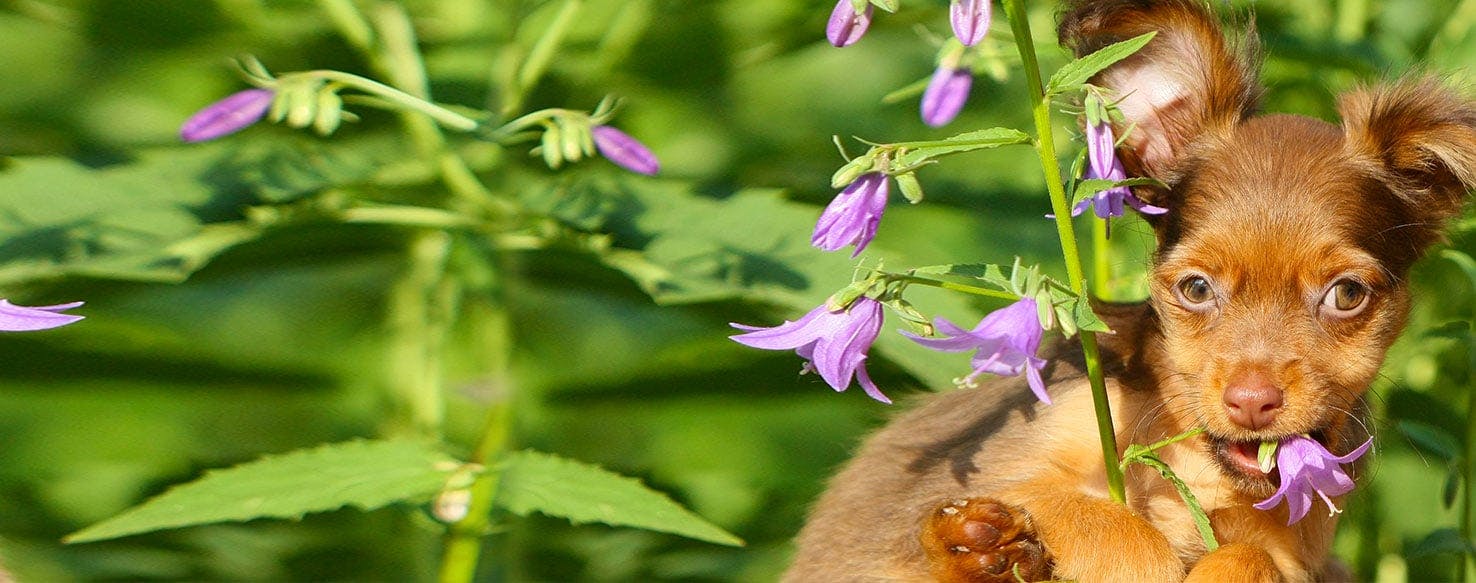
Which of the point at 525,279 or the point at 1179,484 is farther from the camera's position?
the point at 525,279

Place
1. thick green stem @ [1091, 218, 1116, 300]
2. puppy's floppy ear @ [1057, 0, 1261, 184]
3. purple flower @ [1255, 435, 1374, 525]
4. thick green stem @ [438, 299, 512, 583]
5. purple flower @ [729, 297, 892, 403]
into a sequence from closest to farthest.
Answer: purple flower @ [729, 297, 892, 403] → purple flower @ [1255, 435, 1374, 525] → puppy's floppy ear @ [1057, 0, 1261, 184] → thick green stem @ [438, 299, 512, 583] → thick green stem @ [1091, 218, 1116, 300]

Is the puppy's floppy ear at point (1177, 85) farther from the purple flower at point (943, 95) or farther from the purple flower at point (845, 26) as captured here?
the purple flower at point (845, 26)

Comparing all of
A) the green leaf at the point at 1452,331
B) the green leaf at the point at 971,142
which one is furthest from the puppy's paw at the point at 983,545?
the green leaf at the point at 1452,331

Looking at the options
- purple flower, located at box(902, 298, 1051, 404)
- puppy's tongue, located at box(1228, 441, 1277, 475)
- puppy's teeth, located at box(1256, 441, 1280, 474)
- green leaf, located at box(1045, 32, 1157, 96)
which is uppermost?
green leaf, located at box(1045, 32, 1157, 96)

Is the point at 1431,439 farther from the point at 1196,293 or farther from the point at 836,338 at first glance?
the point at 836,338

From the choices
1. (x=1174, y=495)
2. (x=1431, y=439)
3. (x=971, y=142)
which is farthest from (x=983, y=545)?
(x=1431, y=439)

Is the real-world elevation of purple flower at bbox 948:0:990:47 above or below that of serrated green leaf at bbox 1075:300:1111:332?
above

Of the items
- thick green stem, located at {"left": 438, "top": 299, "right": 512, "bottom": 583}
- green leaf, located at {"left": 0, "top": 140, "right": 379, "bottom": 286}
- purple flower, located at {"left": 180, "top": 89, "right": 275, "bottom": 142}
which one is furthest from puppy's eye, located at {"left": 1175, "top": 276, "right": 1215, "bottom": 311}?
green leaf, located at {"left": 0, "top": 140, "right": 379, "bottom": 286}

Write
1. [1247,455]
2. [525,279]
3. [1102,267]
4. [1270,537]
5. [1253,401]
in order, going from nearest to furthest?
[1253,401], [1247,455], [1270,537], [1102,267], [525,279]

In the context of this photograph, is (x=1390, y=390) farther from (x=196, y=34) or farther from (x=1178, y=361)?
(x=196, y=34)

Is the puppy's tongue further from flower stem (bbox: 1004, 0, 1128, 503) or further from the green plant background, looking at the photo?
the green plant background
